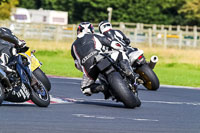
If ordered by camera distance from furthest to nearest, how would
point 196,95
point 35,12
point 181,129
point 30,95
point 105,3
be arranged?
point 105,3
point 35,12
point 196,95
point 30,95
point 181,129

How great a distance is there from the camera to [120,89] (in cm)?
1155

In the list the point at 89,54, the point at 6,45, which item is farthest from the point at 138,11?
the point at 6,45

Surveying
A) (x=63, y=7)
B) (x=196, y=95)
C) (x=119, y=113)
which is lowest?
(x=63, y=7)

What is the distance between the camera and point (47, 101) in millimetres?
11430

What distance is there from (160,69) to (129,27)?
141 feet

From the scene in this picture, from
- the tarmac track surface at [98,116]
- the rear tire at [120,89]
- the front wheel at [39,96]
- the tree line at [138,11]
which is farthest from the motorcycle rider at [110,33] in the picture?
the tree line at [138,11]

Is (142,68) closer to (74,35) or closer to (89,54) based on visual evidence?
(89,54)

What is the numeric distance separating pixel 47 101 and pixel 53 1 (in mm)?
80901

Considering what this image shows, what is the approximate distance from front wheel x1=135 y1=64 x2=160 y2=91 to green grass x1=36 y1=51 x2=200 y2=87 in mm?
4528

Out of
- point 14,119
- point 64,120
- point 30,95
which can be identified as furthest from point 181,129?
point 30,95

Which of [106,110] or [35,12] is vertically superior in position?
[106,110]

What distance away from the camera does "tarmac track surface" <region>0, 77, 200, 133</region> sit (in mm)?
8750

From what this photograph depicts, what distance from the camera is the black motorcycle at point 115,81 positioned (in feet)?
38.0

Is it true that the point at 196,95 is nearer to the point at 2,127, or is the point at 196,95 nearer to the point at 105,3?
the point at 2,127
